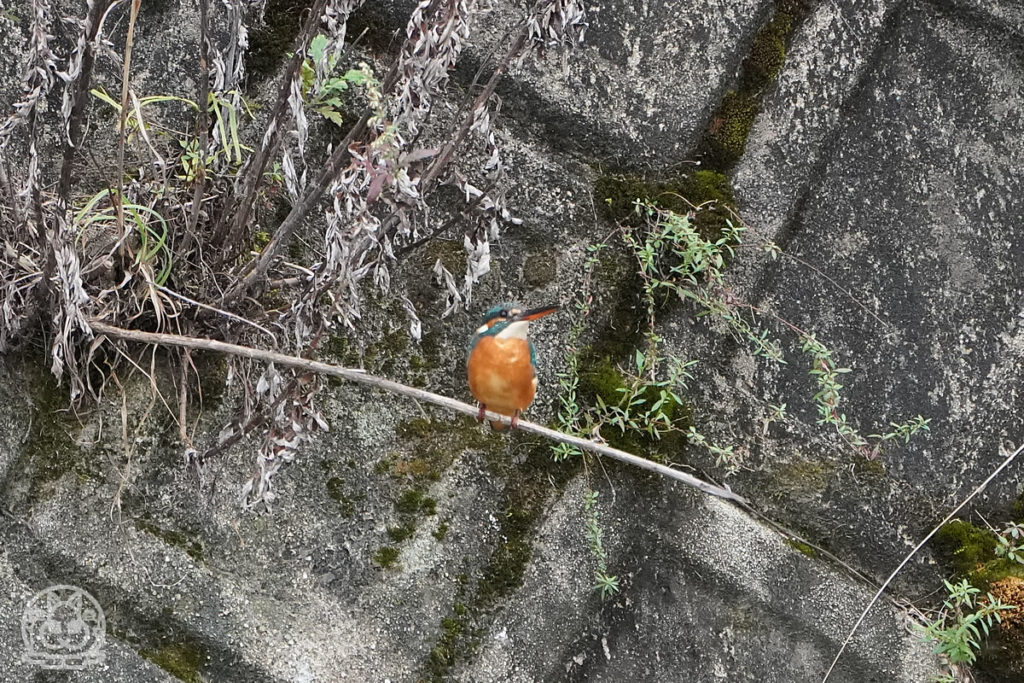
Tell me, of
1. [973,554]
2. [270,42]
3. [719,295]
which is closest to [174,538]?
[270,42]

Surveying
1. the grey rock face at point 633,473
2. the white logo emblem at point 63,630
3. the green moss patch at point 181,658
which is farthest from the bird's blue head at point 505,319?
the white logo emblem at point 63,630

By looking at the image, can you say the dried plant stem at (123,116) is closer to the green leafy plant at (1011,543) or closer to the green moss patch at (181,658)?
the green moss patch at (181,658)

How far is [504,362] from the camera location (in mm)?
2375

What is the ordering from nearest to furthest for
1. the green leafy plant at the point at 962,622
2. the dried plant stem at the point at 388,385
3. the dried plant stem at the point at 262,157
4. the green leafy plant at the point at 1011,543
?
1. the dried plant stem at the point at 388,385
2. the dried plant stem at the point at 262,157
3. the green leafy plant at the point at 962,622
4. the green leafy plant at the point at 1011,543

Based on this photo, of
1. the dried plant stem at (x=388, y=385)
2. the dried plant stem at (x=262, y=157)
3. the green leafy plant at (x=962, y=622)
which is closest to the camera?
the dried plant stem at (x=388, y=385)

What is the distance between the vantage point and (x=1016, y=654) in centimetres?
243

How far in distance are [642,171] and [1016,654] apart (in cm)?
156

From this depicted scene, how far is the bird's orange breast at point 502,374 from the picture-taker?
7.75 feet

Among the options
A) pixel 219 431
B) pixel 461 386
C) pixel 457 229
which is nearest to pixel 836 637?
pixel 461 386

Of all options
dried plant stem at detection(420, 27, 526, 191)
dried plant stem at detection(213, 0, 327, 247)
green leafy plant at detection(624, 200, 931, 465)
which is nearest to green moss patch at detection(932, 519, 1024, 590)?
green leafy plant at detection(624, 200, 931, 465)

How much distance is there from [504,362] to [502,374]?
0.13 feet

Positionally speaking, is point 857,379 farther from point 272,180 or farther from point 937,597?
point 272,180

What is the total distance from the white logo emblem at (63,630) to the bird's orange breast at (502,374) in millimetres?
1021

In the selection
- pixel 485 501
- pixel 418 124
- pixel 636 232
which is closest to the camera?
pixel 418 124
